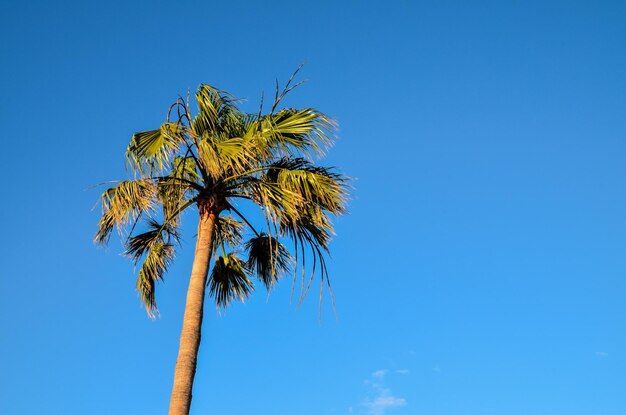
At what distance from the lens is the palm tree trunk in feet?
26.3

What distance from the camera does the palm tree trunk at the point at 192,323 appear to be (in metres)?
8.03

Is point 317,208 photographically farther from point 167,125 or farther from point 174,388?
point 174,388

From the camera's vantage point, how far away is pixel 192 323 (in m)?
8.59

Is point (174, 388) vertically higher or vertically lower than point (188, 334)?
lower

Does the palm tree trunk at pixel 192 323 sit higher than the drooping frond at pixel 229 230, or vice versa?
the drooping frond at pixel 229 230

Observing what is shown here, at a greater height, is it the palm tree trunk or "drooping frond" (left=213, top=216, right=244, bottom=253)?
"drooping frond" (left=213, top=216, right=244, bottom=253)

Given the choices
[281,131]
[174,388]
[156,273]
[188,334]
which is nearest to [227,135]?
[281,131]

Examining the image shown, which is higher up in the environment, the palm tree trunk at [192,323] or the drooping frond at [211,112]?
the drooping frond at [211,112]

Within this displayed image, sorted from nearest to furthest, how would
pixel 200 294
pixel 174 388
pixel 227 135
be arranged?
pixel 174 388, pixel 200 294, pixel 227 135

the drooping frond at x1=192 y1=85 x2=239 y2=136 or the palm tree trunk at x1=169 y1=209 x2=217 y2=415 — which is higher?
the drooping frond at x1=192 y1=85 x2=239 y2=136

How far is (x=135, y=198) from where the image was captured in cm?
948

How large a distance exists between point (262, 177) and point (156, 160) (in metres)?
1.60

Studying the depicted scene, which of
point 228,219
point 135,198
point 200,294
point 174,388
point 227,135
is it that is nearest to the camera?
point 174,388

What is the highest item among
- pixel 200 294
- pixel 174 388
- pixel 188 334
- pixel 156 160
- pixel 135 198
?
pixel 156 160
